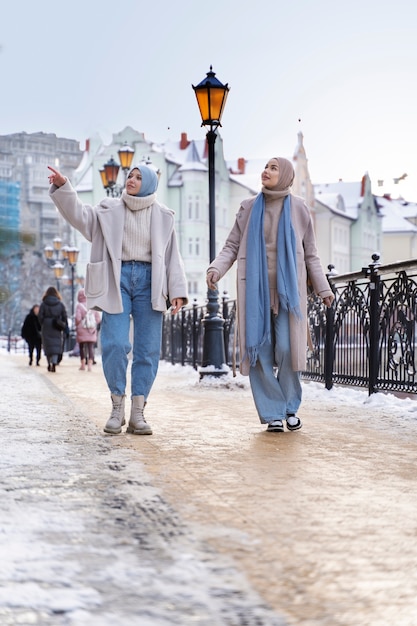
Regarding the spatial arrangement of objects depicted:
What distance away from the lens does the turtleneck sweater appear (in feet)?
22.3

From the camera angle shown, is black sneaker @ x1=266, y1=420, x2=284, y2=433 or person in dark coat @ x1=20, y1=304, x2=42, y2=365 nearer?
black sneaker @ x1=266, y1=420, x2=284, y2=433

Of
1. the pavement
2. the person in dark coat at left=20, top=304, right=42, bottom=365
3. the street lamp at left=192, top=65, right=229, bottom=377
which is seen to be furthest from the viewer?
the person in dark coat at left=20, top=304, right=42, bottom=365

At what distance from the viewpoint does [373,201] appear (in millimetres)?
92312

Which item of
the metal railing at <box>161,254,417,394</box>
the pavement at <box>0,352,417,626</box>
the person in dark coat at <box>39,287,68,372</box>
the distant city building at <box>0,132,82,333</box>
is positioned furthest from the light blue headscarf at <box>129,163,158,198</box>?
the distant city building at <box>0,132,82,333</box>

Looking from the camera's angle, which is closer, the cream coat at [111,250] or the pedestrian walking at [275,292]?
the cream coat at [111,250]

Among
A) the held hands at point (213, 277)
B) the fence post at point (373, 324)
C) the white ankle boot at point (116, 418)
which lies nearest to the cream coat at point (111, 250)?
the held hands at point (213, 277)

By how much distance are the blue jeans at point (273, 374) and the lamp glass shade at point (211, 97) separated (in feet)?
22.5

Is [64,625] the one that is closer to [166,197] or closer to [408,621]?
[408,621]

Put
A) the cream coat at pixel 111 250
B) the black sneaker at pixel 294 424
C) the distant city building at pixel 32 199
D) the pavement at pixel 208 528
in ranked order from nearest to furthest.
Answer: the pavement at pixel 208 528, the cream coat at pixel 111 250, the black sneaker at pixel 294 424, the distant city building at pixel 32 199

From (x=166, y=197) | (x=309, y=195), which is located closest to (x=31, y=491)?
(x=166, y=197)

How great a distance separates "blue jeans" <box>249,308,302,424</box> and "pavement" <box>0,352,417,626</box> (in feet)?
0.57

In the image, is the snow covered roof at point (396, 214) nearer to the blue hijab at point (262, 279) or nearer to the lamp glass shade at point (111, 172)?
the lamp glass shade at point (111, 172)

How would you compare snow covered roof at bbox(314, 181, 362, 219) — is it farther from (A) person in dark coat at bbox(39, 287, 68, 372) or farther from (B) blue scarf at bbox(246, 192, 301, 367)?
(B) blue scarf at bbox(246, 192, 301, 367)

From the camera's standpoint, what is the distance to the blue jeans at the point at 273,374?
6957 millimetres
